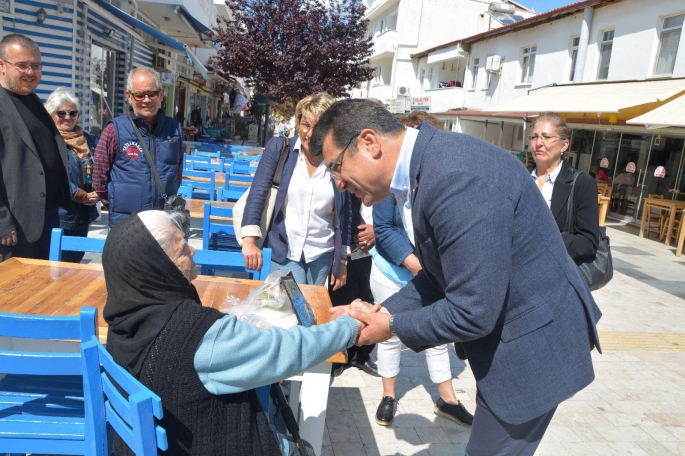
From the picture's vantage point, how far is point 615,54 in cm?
1365

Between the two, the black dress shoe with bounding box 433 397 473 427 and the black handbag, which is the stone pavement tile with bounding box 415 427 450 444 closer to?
the black dress shoe with bounding box 433 397 473 427

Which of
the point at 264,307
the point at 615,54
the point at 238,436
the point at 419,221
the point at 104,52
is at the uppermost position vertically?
the point at 615,54

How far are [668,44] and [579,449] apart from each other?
12.4 meters

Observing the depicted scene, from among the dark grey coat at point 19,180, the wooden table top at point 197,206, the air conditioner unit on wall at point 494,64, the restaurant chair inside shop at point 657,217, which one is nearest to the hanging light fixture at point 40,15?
the wooden table top at point 197,206

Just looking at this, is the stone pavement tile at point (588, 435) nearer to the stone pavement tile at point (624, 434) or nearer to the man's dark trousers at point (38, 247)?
the stone pavement tile at point (624, 434)

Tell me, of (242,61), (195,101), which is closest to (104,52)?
(242,61)

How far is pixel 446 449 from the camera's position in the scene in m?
3.13

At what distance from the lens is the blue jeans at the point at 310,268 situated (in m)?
3.36

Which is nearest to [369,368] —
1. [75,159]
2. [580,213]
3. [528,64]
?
[580,213]

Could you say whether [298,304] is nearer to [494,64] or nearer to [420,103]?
[494,64]

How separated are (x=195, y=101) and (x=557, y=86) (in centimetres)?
1854

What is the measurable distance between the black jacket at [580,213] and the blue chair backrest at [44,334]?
267 cm

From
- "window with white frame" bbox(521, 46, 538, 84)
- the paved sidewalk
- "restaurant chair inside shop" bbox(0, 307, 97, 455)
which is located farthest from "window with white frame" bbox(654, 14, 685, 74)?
"restaurant chair inside shop" bbox(0, 307, 97, 455)

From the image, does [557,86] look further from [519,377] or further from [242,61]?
[519,377]
